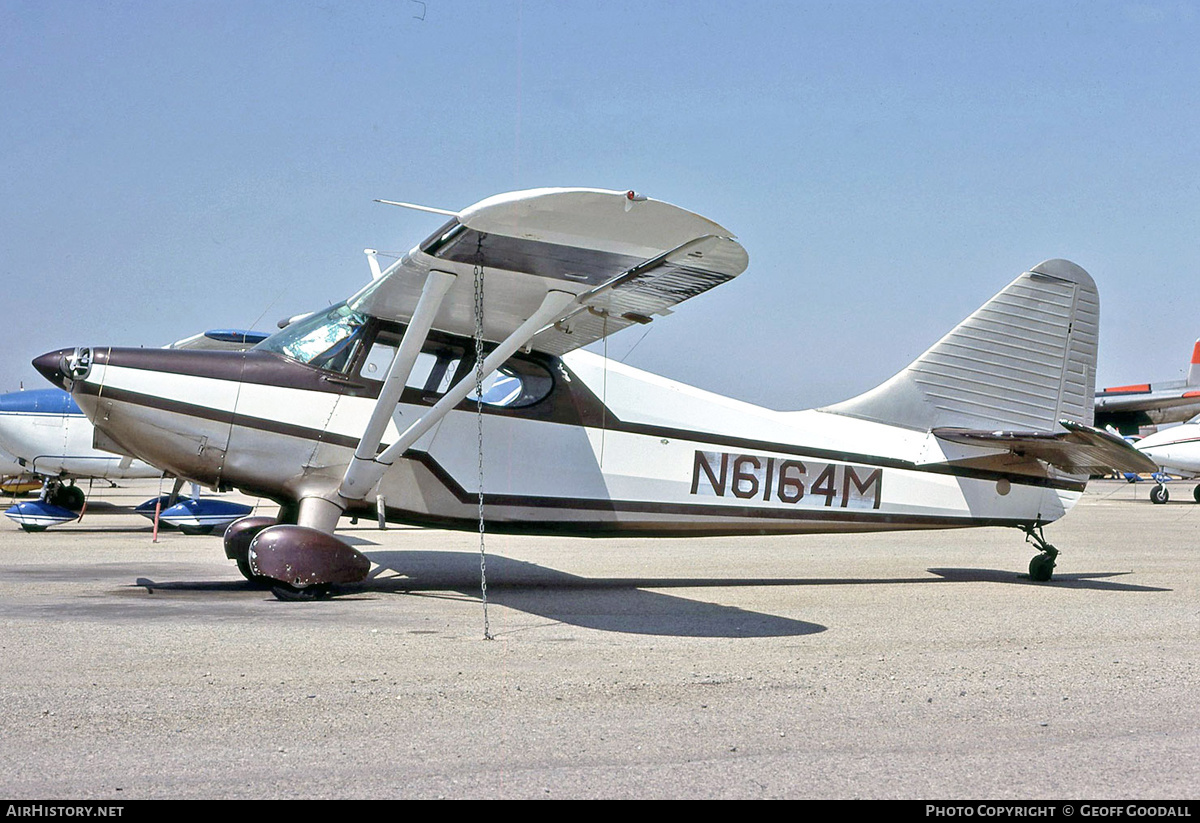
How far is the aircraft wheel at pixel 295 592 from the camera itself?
7.73 metres

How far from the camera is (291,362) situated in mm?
8547

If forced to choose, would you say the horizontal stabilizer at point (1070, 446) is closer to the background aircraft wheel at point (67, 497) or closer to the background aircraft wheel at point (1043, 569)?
the background aircraft wheel at point (1043, 569)

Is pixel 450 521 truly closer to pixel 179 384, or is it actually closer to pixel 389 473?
pixel 389 473

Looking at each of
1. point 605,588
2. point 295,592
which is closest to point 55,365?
point 295,592

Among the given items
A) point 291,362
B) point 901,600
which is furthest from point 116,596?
point 901,600

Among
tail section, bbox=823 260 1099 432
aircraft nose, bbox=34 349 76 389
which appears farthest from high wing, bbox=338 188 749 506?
tail section, bbox=823 260 1099 432

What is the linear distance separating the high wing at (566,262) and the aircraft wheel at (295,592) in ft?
7.45

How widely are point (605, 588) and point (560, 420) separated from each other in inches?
61.0

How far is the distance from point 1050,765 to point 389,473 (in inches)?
238

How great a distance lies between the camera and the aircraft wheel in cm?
773

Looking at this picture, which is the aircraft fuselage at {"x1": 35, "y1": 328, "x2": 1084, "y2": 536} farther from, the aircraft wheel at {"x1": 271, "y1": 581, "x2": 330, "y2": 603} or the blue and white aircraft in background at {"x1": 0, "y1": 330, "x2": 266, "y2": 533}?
the blue and white aircraft in background at {"x1": 0, "y1": 330, "x2": 266, "y2": 533}

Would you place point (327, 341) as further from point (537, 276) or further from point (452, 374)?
point (537, 276)

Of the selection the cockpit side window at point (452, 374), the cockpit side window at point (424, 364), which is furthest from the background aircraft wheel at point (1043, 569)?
the cockpit side window at point (424, 364)
